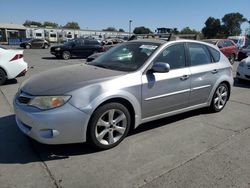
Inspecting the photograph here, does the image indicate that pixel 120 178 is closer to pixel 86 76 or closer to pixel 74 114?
pixel 74 114

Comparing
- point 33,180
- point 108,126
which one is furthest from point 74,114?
point 33,180

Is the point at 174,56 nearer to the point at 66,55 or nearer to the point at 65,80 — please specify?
the point at 65,80

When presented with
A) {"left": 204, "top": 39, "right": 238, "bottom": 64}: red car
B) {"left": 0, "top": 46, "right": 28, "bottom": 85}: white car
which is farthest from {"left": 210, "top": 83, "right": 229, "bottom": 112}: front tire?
{"left": 204, "top": 39, "right": 238, "bottom": 64}: red car

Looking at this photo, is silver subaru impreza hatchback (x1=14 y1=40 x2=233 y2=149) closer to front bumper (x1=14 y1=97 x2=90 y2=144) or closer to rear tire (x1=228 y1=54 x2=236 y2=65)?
front bumper (x1=14 y1=97 x2=90 y2=144)

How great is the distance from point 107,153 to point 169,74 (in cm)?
169

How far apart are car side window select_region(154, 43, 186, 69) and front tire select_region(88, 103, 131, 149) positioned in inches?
43.4

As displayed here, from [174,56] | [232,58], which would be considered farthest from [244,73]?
[232,58]

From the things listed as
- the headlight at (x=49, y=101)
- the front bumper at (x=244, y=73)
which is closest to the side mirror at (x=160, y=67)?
the headlight at (x=49, y=101)

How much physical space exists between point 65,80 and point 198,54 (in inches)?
108

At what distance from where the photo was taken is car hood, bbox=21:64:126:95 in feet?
11.8

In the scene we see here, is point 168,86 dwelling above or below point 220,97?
above

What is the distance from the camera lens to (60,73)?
434 centimetres

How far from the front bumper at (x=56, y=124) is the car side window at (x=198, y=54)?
2.51m

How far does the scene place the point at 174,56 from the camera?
471 cm
